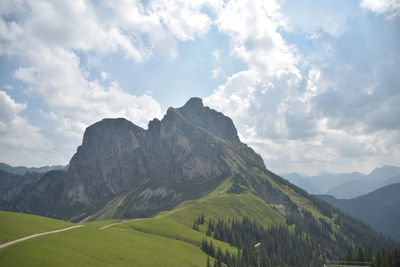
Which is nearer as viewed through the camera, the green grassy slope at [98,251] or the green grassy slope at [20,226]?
the green grassy slope at [98,251]

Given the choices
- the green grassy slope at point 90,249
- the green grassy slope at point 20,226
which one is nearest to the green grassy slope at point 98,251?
the green grassy slope at point 90,249

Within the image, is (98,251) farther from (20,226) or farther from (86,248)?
(20,226)

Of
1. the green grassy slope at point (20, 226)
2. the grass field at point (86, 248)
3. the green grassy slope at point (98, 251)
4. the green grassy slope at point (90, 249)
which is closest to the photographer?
the green grassy slope at point (98, 251)

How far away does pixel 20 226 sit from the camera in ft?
328

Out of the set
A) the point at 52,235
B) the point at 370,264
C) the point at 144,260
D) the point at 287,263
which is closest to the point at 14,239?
the point at 52,235

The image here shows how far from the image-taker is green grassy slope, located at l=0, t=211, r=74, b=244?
292ft

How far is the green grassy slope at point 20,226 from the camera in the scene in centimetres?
8913

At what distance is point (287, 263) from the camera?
638ft

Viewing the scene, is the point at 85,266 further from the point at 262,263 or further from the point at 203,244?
the point at 262,263

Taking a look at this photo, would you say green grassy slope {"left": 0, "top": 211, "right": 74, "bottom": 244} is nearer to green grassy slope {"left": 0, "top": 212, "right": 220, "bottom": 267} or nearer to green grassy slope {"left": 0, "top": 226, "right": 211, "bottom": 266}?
green grassy slope {"left": 0, "top": 212, "right": 220, "bottom": 267}

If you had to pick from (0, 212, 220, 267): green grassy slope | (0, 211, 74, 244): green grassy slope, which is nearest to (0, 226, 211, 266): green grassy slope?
(0, 212, 220, 267): green grassy slope

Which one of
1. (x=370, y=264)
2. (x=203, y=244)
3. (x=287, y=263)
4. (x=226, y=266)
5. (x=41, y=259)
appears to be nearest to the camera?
(x=41, y=259)

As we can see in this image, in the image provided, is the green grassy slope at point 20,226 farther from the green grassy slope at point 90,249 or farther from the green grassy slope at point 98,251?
the green grassy slope at point 98,251

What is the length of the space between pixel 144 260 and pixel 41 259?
128ft
